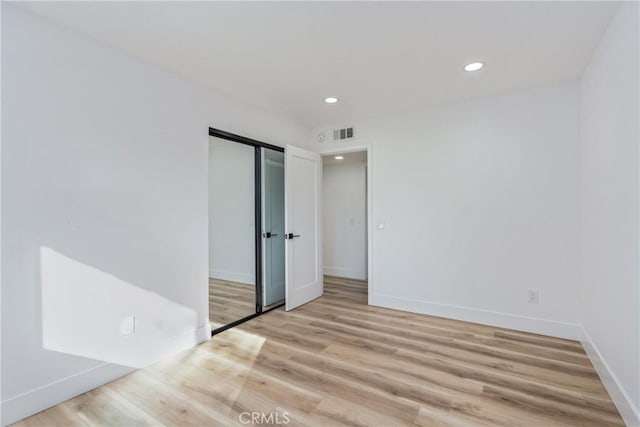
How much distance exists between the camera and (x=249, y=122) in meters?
3.48

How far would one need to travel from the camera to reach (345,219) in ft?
19.1

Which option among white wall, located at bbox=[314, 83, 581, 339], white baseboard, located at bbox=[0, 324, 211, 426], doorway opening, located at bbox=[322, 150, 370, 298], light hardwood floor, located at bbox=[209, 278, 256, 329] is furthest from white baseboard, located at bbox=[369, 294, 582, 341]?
white baseboard, located at bbox=[0, 324, 211, 426]

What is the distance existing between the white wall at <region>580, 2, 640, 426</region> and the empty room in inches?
1.0

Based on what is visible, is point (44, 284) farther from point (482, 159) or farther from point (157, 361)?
point (482, 159)

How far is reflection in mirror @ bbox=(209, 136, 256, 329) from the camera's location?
4852 mm

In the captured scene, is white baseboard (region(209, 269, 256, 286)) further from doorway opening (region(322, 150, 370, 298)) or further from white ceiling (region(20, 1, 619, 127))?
white ceiling (region(20, 1, 619, 127))

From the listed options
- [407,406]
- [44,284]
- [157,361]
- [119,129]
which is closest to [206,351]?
[157,361]

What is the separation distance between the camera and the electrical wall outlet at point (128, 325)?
2.31 m

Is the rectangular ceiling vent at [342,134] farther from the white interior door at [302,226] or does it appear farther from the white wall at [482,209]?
the white interior door at [302,226]

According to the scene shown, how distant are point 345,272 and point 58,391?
4.44 metres

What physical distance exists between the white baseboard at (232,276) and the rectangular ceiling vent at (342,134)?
2.61m

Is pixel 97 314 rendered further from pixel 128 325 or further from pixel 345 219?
pixel 345 219

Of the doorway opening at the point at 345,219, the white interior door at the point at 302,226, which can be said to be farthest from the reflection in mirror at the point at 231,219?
the doorway opening at the point at 345,219

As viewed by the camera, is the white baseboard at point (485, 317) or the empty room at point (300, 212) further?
the white baseboard at point (485, 317)
